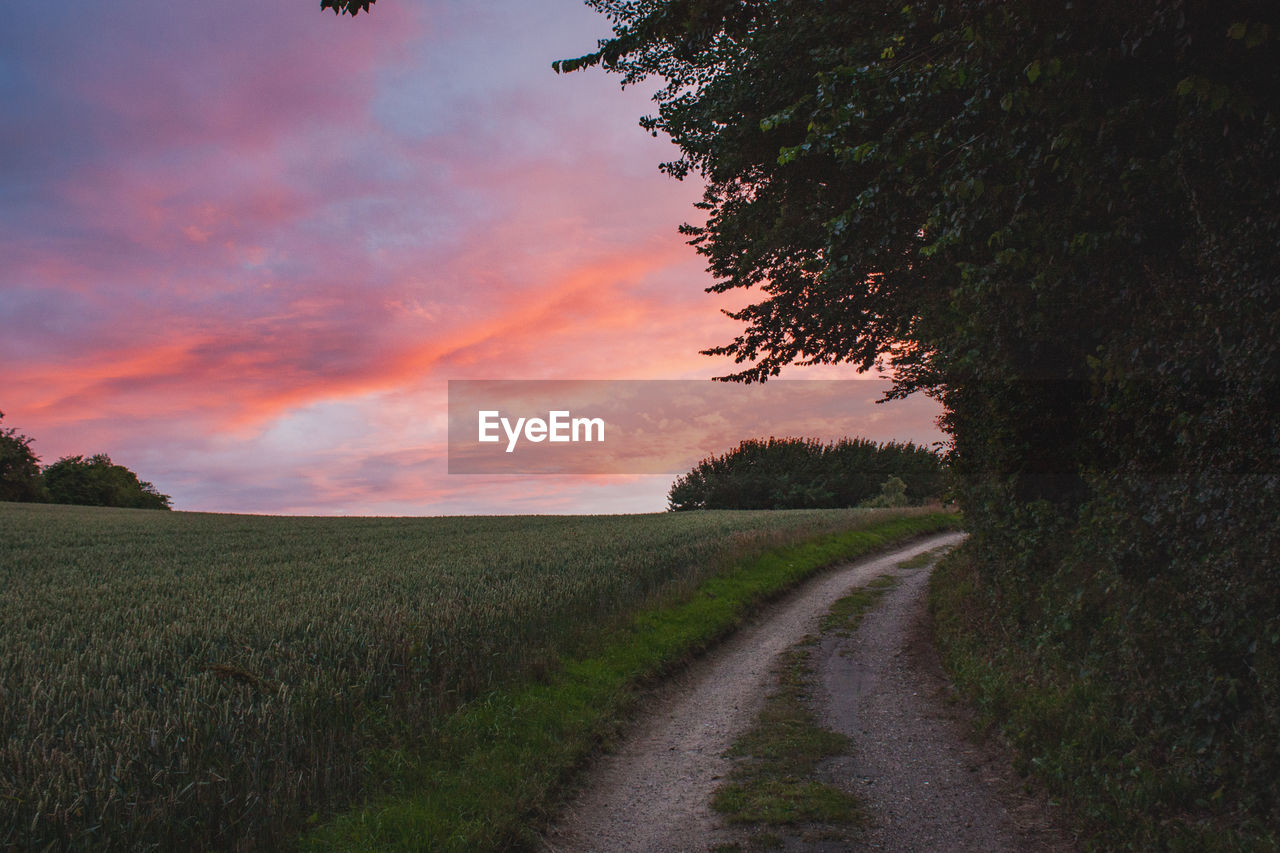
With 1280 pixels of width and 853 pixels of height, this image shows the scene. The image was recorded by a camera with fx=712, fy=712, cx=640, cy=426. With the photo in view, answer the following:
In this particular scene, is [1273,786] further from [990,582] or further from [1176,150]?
[990,582]

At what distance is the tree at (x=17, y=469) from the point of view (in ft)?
298

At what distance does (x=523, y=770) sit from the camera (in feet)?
26.2

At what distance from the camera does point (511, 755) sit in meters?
8.34

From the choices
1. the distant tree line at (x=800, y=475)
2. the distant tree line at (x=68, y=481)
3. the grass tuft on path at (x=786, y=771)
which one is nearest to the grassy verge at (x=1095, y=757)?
the grass tuft on path at (x=786, y=771)

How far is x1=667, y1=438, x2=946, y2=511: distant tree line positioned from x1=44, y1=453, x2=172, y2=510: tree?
3167 inches

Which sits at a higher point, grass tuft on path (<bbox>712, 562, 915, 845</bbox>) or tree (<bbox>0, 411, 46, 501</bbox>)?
tree (<bbox>0, 411, 46, 501</bbox>)

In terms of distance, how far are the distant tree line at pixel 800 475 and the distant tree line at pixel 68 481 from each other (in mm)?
74192

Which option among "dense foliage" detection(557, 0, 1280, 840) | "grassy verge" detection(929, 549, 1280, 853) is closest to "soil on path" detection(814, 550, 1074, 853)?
"grassy verge" detection(929, 549, 1280, 853)

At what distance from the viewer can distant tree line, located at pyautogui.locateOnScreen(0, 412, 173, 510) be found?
9150cm

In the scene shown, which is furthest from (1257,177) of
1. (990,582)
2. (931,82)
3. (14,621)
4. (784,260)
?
(14,621)

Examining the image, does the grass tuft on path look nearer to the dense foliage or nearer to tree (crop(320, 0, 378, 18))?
the dense foliage

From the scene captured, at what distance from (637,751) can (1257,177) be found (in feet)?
29.6

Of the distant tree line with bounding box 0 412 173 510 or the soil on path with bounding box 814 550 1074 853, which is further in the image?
the distant tree line with bounding box 0 412 173 510

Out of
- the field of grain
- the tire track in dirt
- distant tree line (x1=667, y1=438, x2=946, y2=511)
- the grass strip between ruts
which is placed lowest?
the tire track in dirt
